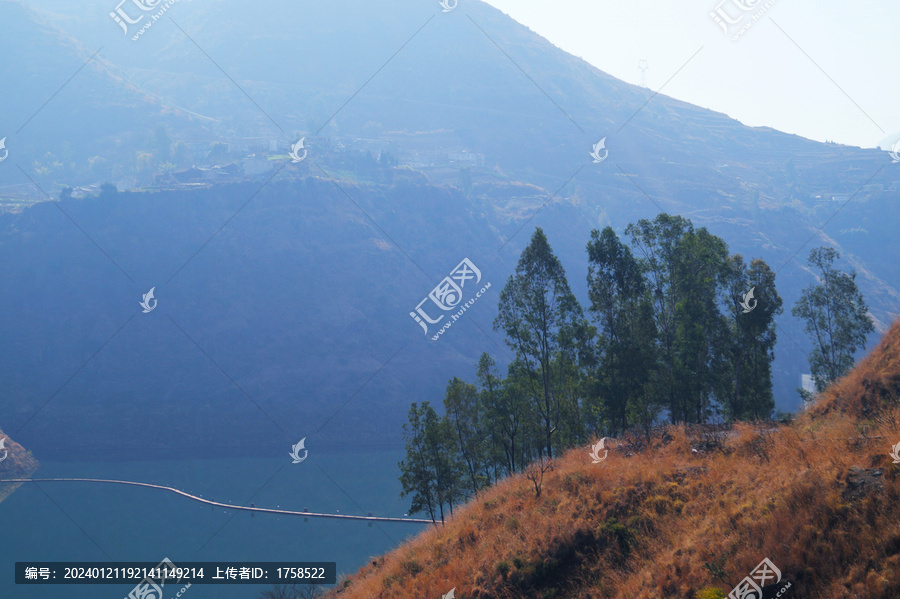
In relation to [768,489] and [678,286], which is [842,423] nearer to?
[768,489]

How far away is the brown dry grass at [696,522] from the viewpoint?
312 inches

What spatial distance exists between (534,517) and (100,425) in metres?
118

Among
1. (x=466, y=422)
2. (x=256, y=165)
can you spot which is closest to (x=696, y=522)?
(x=466, y=422)

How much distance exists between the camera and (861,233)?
647ft

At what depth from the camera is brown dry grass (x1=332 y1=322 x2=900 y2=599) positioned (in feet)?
26.0

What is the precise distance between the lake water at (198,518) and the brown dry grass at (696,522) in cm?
3498

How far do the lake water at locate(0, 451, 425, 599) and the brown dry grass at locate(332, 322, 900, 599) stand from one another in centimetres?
3498

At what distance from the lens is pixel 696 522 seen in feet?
34.3

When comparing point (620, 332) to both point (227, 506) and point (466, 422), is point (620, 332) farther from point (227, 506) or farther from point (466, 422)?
point (227, 506)

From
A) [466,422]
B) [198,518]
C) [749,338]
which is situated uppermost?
[198,518]

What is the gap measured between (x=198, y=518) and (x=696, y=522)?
72.5m

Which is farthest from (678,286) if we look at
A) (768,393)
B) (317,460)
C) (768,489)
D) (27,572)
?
(317,460)

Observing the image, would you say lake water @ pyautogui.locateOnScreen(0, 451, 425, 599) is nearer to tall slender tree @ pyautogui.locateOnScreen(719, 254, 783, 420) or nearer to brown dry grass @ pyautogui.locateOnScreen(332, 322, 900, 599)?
tall slender tree @ pyautogui.locateOnScreen(719, 254, 783, 420)

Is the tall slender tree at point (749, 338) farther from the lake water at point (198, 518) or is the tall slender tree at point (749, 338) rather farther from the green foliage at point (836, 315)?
the lake water at point (198, 518)
